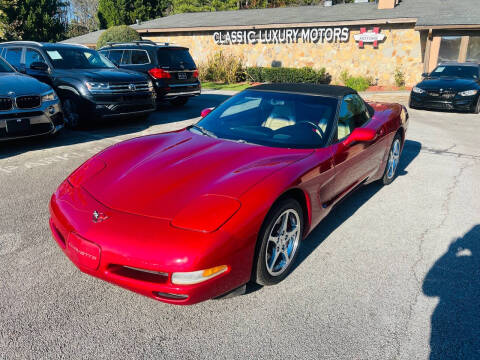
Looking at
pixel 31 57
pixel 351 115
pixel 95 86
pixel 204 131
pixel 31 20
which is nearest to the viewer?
pixel 204 131

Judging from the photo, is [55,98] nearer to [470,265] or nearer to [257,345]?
[257,345]

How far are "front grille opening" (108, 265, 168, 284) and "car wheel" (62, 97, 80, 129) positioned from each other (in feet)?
21.8

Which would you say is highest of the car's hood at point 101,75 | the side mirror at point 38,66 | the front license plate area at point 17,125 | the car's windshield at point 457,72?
the side mirror at point 38,66

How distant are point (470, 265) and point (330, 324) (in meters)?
1.62

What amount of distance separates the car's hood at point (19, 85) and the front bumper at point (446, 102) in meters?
10.5

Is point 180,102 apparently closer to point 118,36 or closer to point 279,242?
point 279,242

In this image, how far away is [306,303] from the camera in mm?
2799

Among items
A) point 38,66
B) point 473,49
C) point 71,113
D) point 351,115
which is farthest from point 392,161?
point 473,49

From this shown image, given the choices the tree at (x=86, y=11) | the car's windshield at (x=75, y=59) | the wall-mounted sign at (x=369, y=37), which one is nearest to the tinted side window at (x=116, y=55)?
the car's windshield at (x=75, y=59)

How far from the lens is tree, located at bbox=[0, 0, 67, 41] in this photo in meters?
28.7

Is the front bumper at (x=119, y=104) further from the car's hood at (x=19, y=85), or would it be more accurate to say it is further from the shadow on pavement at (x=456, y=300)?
the shadow on pavement at (x=456, y=300)

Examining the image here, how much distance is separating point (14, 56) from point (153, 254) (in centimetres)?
893

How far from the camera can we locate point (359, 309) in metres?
2.75

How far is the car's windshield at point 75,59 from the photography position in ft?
28.1
